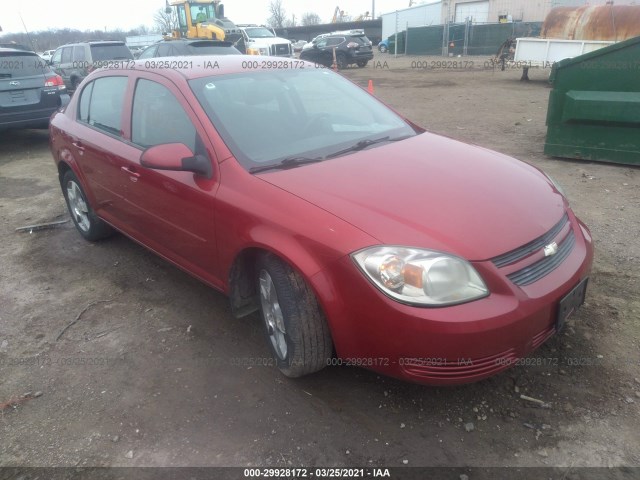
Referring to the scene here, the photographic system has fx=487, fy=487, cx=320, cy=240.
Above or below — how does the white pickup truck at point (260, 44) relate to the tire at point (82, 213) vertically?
above

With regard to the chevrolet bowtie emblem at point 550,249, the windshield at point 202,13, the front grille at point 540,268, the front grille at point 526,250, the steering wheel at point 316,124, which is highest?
the windshield at point 202,13

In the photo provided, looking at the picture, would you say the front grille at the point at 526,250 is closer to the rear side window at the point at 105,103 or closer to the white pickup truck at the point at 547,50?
the rear side window at the point at 105,103

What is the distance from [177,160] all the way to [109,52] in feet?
43.5

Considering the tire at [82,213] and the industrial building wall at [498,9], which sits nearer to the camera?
the tire at [82,213]


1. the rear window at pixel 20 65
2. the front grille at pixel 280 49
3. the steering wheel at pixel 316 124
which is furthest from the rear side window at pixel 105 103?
the front grille at pixel 280 49

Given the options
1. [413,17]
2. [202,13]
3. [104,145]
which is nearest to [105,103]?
[104,145]

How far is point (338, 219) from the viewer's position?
215cm

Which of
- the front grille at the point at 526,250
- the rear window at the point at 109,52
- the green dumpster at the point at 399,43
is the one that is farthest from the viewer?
the green dumpster at the point at 399,43

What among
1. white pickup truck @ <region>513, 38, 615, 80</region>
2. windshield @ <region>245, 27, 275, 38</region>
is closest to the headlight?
white pickup truck @ <region>513, 38, 615, 80</region>

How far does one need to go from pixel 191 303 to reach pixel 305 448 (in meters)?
1.62

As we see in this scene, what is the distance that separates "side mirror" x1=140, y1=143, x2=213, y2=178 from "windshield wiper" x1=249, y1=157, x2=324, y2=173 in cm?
29

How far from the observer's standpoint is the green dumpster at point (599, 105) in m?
5.52

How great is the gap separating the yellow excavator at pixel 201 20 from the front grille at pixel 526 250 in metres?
18.5

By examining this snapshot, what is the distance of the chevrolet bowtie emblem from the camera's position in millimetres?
2242
